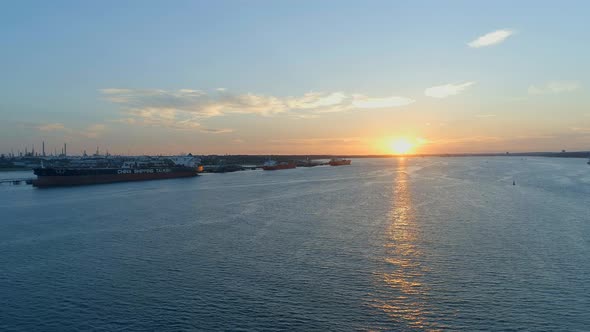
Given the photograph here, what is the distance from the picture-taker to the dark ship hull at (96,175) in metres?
50.7

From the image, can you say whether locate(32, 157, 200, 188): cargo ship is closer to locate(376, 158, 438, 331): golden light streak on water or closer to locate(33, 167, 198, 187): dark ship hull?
locate(33, 167, 198, 187): dark ship hull

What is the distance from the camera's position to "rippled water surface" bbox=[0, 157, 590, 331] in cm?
1063

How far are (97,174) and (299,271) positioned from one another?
166 feet

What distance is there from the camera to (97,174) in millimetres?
56844

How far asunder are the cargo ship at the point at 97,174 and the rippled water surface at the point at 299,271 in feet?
89.3

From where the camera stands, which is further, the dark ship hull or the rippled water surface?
the dark ship hull

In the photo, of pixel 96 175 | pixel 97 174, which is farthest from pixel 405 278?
pixel 97 174

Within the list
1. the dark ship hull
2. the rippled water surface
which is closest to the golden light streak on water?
the rippled water surface

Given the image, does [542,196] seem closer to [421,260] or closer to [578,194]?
[578,194]

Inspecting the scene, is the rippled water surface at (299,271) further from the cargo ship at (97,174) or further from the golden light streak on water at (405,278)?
the cargo ship at (97,174)

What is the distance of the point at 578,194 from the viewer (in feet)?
116

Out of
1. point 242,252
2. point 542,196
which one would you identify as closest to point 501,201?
point 542,196

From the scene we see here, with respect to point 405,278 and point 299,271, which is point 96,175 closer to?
point 299,271

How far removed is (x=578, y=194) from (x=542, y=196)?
399 centimetres
